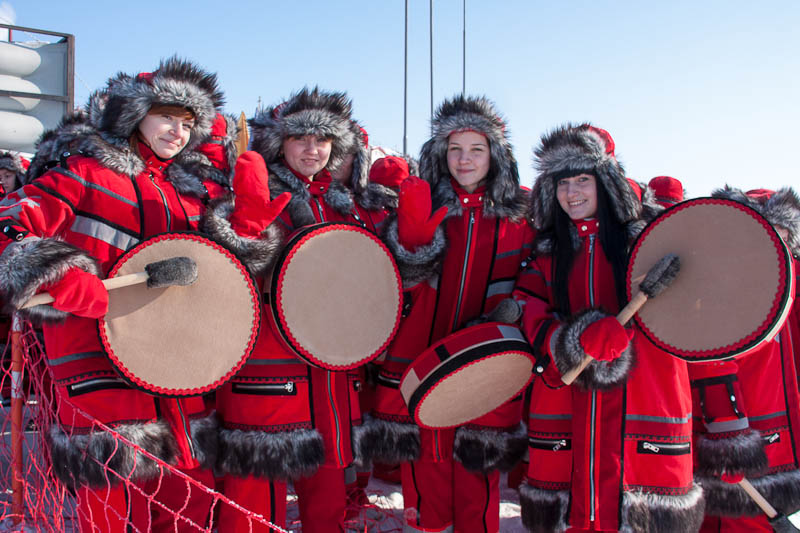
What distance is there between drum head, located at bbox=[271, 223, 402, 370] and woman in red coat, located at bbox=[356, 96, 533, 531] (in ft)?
0.56

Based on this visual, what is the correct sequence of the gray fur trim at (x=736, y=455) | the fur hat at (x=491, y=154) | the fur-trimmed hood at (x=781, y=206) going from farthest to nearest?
the fur-trimmed hood at (x=781, y=206), the fur hat at (x=491, y=154), the gray fur trim at (x=736, y=455)

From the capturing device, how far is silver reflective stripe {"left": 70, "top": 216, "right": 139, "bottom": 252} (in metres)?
2.15

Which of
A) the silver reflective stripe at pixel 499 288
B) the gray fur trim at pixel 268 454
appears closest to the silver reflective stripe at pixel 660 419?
the silver reflective stripe at pixel 499 288

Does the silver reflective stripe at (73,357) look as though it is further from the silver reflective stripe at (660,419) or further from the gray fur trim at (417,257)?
the silver reflective stripe at (660,419)

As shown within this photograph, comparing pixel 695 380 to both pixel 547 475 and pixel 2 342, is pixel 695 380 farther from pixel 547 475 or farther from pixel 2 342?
pixel 2 342

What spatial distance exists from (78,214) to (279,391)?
3.39ft

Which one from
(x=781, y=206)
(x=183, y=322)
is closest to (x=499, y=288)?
(x=183, y=322)

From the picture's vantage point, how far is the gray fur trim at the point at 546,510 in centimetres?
229

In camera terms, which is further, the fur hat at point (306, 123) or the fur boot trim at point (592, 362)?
the fur hat at point (306, 123)

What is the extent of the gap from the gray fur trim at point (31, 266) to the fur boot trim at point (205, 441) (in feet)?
2.64

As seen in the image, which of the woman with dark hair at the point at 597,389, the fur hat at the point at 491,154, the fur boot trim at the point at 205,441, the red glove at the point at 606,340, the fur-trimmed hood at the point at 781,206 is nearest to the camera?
the red glove at the point at 606,340

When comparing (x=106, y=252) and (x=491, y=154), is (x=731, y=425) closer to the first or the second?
(x=491, y=154)

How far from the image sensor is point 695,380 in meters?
2.38

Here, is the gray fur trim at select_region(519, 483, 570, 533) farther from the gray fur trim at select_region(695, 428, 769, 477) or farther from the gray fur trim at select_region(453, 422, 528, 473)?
the gray fur trim at select_region(695, 428, 769, 477)
